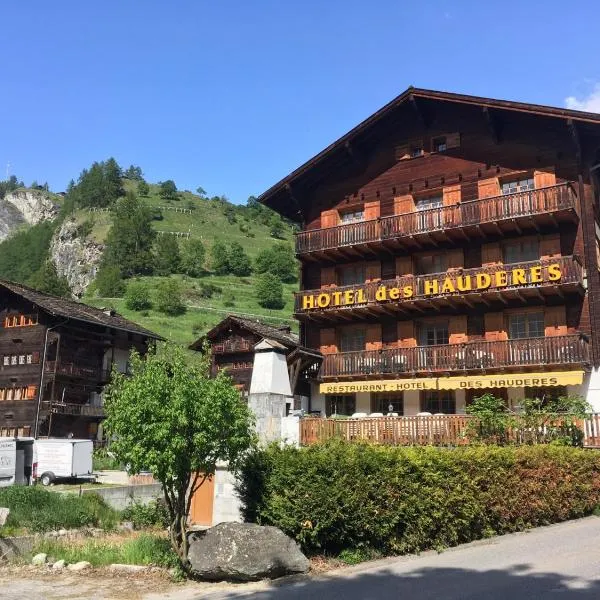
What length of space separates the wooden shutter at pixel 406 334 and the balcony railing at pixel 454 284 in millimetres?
1312

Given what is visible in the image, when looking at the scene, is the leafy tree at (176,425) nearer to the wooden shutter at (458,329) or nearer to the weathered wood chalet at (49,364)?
the wooden shutter at (458,329)

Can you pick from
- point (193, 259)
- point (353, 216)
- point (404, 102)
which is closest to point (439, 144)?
point (404, 102)

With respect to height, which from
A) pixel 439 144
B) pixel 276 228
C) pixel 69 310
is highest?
pixel 276 228

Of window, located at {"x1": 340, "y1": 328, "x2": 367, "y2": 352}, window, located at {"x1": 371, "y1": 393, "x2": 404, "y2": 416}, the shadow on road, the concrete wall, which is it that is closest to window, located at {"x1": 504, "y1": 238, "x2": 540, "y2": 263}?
window, located at {"x1": 340, "y1": 328, "x2": 367, "y2": 352}

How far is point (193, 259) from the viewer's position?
414 feet

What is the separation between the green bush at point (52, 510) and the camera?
18953mm

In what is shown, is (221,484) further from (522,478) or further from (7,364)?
(7,364)

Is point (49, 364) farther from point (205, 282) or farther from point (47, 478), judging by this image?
point (205, 282)

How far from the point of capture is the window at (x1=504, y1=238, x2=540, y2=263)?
27812mm

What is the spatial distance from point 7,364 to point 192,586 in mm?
40201

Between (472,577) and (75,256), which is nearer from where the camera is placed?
(472,577)

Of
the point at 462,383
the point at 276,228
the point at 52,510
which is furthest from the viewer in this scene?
the point at 276,228

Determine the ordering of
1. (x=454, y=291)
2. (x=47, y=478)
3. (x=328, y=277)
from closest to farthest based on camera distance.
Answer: (x=454, y=291) < (x=47, y=478) < (x=328, y=277)

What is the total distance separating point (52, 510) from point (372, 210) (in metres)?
18.7
